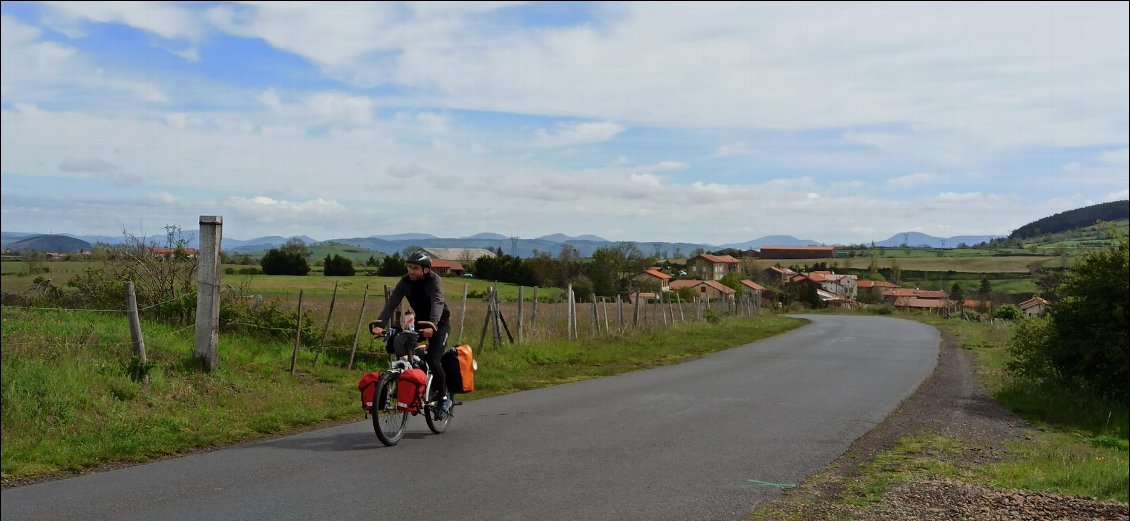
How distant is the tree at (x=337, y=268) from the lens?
164ft

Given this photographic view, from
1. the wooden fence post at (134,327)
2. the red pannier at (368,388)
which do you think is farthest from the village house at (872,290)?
the red pannier at (368,388)

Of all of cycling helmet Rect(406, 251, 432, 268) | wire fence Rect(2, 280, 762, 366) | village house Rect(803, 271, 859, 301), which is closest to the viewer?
cycling helmet Rect(406, 251, 432, 268)

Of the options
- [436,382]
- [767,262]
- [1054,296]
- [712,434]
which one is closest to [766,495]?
[712,434]

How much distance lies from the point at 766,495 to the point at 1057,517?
2.18 m

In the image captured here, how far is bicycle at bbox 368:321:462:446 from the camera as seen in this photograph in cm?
878

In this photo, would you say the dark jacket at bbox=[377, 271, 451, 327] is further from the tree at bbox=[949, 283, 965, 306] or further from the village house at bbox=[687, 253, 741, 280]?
the village house at bbox=[687, 253, 741, 280]

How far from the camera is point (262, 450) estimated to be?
8617mm

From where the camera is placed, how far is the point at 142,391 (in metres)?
10.6

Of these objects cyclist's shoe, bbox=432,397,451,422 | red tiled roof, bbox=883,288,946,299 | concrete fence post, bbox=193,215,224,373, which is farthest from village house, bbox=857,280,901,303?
cyclist's shoe, bbox=432,397,451,422

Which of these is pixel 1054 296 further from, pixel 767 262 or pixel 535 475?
A: pixel 767 262

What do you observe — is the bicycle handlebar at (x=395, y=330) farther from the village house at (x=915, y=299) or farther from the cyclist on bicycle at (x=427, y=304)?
the village house at (x=915, y=299)

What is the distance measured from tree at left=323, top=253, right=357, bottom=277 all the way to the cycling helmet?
41.3 meters

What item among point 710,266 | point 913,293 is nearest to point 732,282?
point 913,293

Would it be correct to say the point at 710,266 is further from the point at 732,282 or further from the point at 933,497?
the point at 933,497
